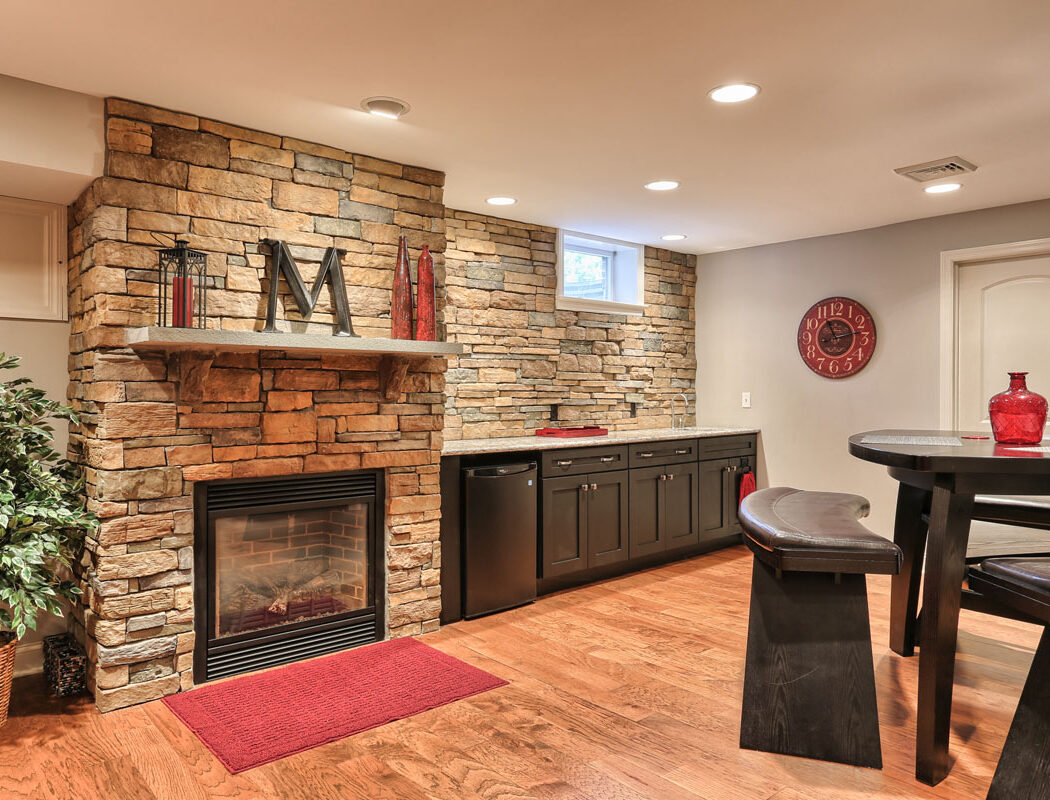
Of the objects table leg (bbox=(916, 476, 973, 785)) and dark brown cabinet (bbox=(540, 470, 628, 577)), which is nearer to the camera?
table leg (bbox=(916, 476, 973, 785))

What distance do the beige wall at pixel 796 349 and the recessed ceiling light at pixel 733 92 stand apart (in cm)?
262

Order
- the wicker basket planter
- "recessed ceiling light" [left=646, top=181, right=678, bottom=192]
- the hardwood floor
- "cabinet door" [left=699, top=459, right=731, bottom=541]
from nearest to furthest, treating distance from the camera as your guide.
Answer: the hardwood floor < the wicker basket planter < "recessed ceiling light" [left=646, top=181, right=678, bottom=192] < "cabinet door" [left=699, top=459, right=731, bottom=541]

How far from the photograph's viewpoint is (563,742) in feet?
8.07

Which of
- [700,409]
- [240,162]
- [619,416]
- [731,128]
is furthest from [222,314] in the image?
[700,409]

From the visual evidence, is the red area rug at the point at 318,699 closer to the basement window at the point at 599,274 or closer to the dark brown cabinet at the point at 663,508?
the dark brown cabinet at the point at 663,508

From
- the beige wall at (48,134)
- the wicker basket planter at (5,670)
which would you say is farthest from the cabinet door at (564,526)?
the beige wall at (48,134)

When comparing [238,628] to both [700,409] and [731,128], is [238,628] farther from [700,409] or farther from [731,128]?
[700,409]

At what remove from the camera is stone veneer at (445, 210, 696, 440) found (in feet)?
14.8

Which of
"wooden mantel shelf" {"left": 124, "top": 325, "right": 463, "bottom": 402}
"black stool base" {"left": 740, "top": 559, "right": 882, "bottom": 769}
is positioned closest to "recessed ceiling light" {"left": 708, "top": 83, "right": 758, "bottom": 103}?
"wooden mantel shelf" {"left": 124, "top": 325, "right": 463, "bottom": 402}

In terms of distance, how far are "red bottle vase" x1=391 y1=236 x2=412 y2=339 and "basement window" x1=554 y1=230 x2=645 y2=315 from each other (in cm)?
184

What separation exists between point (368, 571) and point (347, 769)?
1220 mm

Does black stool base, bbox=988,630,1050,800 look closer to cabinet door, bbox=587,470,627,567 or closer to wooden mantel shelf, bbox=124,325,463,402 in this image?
wooden mantel shelf, bbox=124,325,463,402

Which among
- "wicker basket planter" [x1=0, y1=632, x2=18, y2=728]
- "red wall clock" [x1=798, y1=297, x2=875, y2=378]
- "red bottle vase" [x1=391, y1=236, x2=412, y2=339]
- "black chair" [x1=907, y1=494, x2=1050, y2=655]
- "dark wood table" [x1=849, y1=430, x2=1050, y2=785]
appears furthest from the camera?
"red wall clock" [x1=798, y1=297, x2=875, y2=378]

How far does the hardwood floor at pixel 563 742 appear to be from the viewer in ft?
7.12
